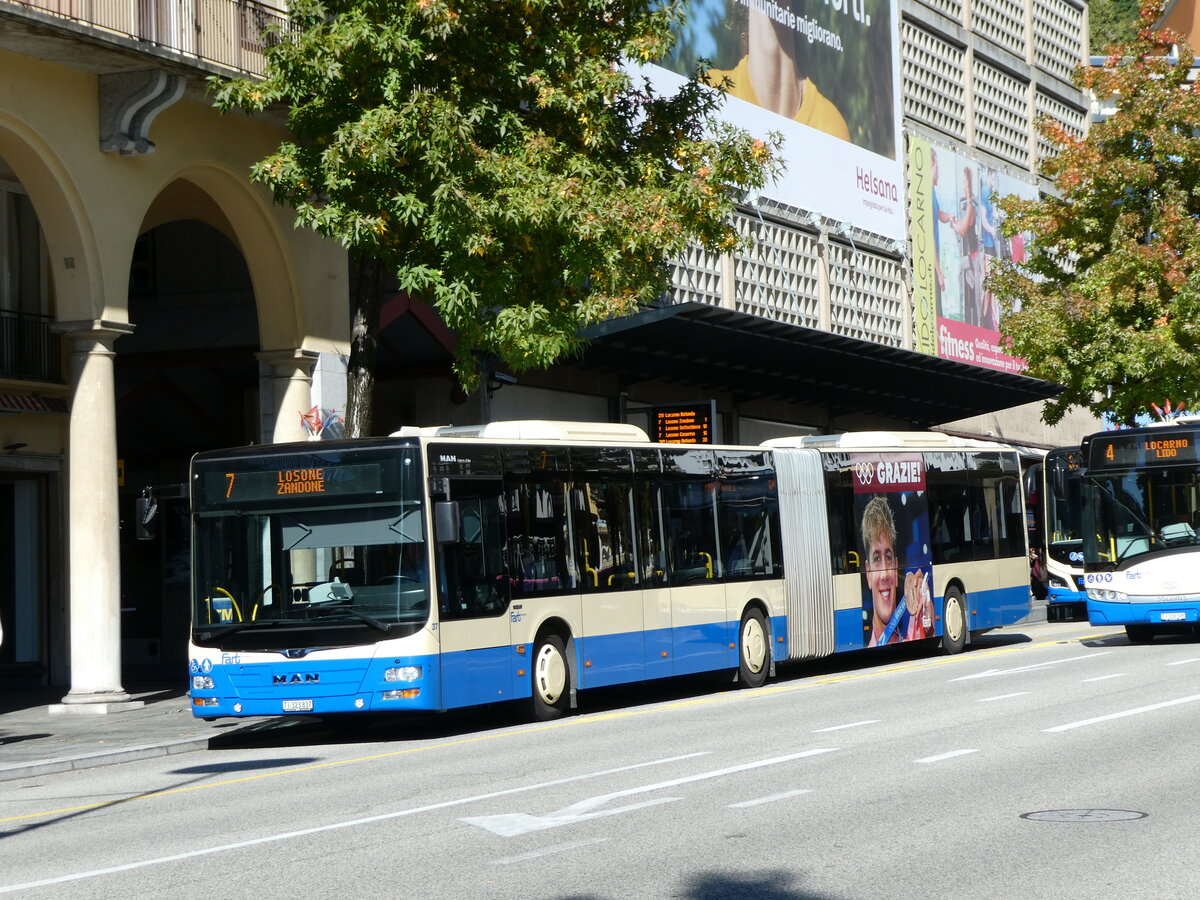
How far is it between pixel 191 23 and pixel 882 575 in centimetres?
1108

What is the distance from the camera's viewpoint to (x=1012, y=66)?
4528cm

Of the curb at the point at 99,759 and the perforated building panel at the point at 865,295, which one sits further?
the perforated building panel at the point at 865,295

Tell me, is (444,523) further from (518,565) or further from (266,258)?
(266,258)

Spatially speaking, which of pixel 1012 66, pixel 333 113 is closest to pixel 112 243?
pixel 333 113

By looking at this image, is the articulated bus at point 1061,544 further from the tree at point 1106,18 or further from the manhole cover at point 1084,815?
the tree at point 1106,18

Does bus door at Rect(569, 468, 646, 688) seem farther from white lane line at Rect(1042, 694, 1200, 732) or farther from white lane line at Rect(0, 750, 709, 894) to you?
white lane line at Rect(1042, 694, 1200, 732)

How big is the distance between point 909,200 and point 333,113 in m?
23.3

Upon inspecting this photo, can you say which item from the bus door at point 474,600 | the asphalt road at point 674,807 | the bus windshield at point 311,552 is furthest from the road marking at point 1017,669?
the bus windshield at point 311,552

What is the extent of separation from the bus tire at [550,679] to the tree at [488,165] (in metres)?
3.12

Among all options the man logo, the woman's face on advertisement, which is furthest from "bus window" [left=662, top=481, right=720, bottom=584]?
the man logo

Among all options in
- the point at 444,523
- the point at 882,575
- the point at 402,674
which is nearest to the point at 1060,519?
the point at 882,575

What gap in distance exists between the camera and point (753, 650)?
20.4 metres

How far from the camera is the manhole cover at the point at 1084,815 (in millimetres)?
9172

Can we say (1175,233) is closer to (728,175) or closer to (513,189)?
(728,175)
